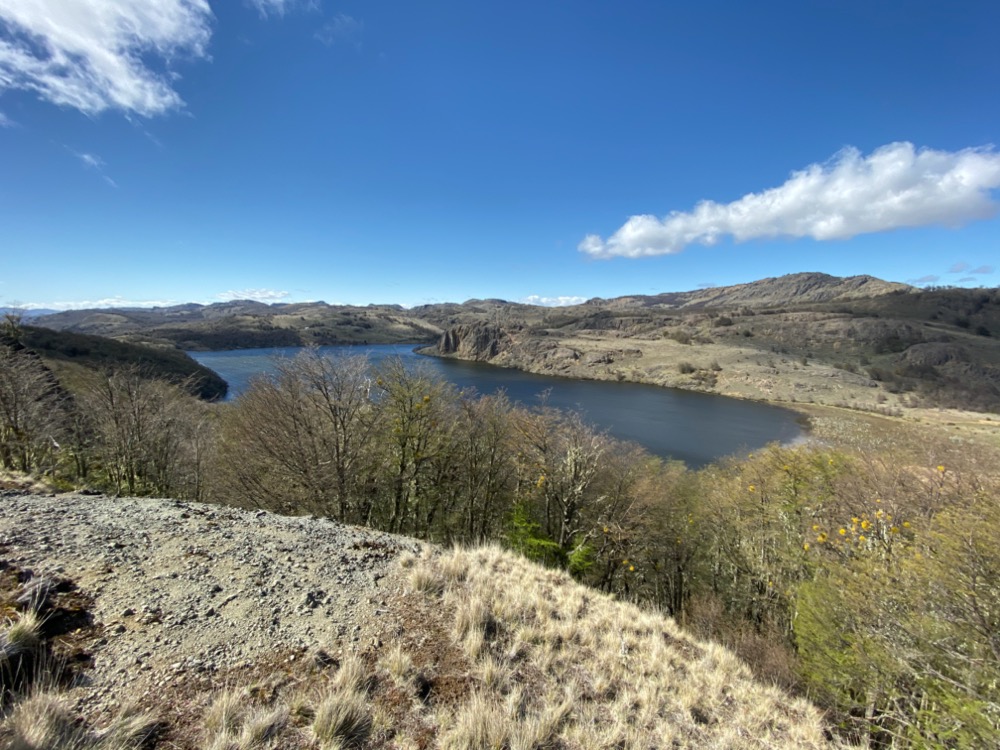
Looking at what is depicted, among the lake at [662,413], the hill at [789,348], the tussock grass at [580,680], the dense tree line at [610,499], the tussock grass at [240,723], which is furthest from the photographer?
the hill at [789,348]

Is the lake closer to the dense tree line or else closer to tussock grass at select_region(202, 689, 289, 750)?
the dense tree line

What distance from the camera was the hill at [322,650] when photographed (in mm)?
3361

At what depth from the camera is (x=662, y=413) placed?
69.6m

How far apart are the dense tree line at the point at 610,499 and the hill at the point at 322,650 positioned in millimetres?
3902

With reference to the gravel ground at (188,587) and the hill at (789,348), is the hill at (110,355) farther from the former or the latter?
the gravel ground at (188,587)

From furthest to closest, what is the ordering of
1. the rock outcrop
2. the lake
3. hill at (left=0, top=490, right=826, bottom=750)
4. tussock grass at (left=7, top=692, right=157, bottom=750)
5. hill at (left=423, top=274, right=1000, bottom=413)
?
the rock outcrop → hill at (left=423, top=274, right=1000, bottom=413) → the lake → hill at (left=0, top=490, right=826, bottom=750) → tussock grass at (left=7, top=692, right=157, bottom=750)

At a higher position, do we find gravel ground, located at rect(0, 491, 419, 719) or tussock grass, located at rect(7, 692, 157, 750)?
tussock grass, located at rect(7, 692, 157, 750)

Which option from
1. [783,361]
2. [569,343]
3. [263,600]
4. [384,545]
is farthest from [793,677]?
[569,343]

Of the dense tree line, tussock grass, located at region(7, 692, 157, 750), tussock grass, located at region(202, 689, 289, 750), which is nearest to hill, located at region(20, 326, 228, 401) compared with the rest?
the dense tree line

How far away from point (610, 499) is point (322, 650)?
18774mm

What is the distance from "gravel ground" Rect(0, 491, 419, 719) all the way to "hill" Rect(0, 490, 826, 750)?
0.9 inches

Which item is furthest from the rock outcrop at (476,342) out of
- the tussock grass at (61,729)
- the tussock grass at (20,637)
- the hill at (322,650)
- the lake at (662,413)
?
the tussock grass at (61,729)

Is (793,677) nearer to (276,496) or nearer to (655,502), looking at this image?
(655,502)

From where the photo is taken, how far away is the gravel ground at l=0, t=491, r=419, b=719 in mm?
3777
